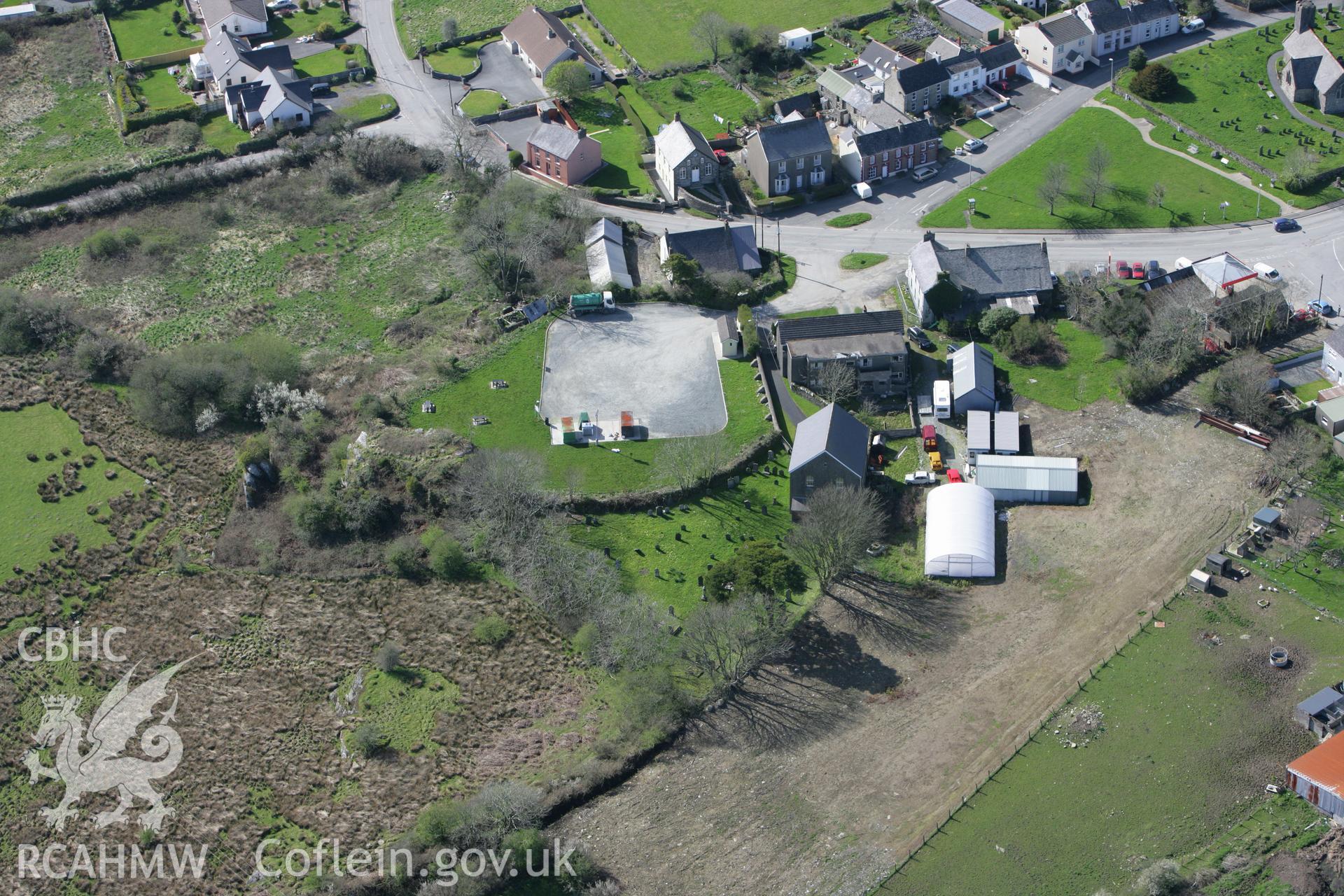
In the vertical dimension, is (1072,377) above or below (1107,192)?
below

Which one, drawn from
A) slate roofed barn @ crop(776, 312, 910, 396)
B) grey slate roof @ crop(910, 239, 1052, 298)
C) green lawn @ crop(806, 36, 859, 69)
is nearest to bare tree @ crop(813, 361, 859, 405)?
slate roofed barn @ crop(776, 312, 910, 396)

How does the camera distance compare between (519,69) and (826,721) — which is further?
(519,69)

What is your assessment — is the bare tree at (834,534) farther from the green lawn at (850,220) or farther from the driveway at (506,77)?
the driveway at (506,77)

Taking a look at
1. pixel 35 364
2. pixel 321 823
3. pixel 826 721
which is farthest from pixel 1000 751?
pixel 35 364

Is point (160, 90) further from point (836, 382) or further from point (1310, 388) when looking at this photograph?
point (1310, 388)

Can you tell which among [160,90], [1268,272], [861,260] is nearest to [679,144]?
[861,260]

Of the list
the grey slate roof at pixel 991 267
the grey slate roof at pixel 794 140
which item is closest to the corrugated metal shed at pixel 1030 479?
the grey slate roof at pixel 991 267

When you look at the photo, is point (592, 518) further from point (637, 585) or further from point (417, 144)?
point (417, 144)

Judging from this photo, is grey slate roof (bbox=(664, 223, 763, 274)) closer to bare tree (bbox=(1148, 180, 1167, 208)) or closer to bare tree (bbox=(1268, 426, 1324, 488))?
bare tree (bbox=(1148, 180, 1167, 208))
